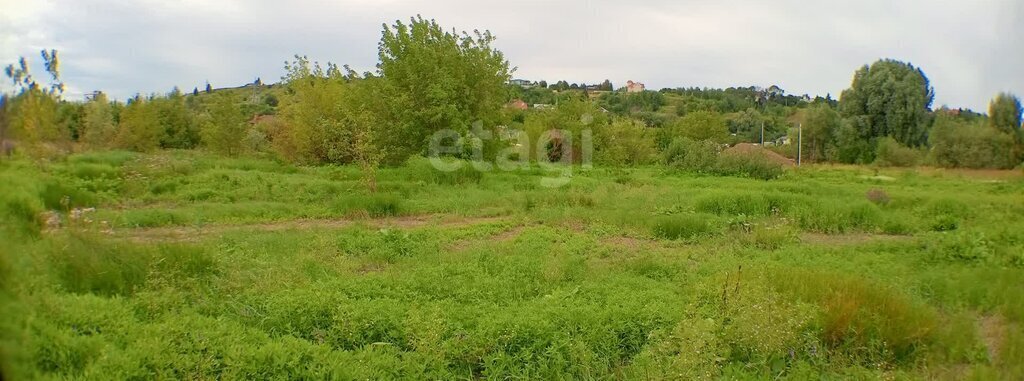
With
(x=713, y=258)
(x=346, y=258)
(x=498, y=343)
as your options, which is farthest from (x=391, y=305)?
(x=713, y=258)

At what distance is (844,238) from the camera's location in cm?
904

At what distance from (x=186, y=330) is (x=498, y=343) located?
2.22m

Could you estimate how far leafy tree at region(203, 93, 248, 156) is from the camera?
24.5m

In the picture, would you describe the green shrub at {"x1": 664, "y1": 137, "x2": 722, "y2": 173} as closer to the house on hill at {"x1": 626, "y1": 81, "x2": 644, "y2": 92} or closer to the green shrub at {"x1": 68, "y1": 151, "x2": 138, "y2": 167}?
the green shrub at {"x1": 68, "y1": 151, "x2": 138, "y2": 167}

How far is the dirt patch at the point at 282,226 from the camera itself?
7891 millimetres

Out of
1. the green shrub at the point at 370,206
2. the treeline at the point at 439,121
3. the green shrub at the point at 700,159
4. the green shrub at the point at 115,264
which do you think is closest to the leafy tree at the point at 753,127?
the treeline at the point at 439,121

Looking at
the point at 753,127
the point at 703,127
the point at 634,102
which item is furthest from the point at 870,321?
the point at 634,102

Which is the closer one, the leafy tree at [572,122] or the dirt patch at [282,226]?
the dirt patch at [282,226]

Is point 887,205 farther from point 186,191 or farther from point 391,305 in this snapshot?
point 186,191

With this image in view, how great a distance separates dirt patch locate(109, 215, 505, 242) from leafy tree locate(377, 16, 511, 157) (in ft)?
18.9

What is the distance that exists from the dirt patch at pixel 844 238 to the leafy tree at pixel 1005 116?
55.0 ft

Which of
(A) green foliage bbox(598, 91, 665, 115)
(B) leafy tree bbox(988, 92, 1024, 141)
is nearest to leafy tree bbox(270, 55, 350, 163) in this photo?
(B) leafy tree bbox(988, 92, 1024, 141)

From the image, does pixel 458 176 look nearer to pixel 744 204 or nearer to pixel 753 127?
pixel 744 204

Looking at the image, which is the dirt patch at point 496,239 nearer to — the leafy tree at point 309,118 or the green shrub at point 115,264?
the green shrub at point 115,264
